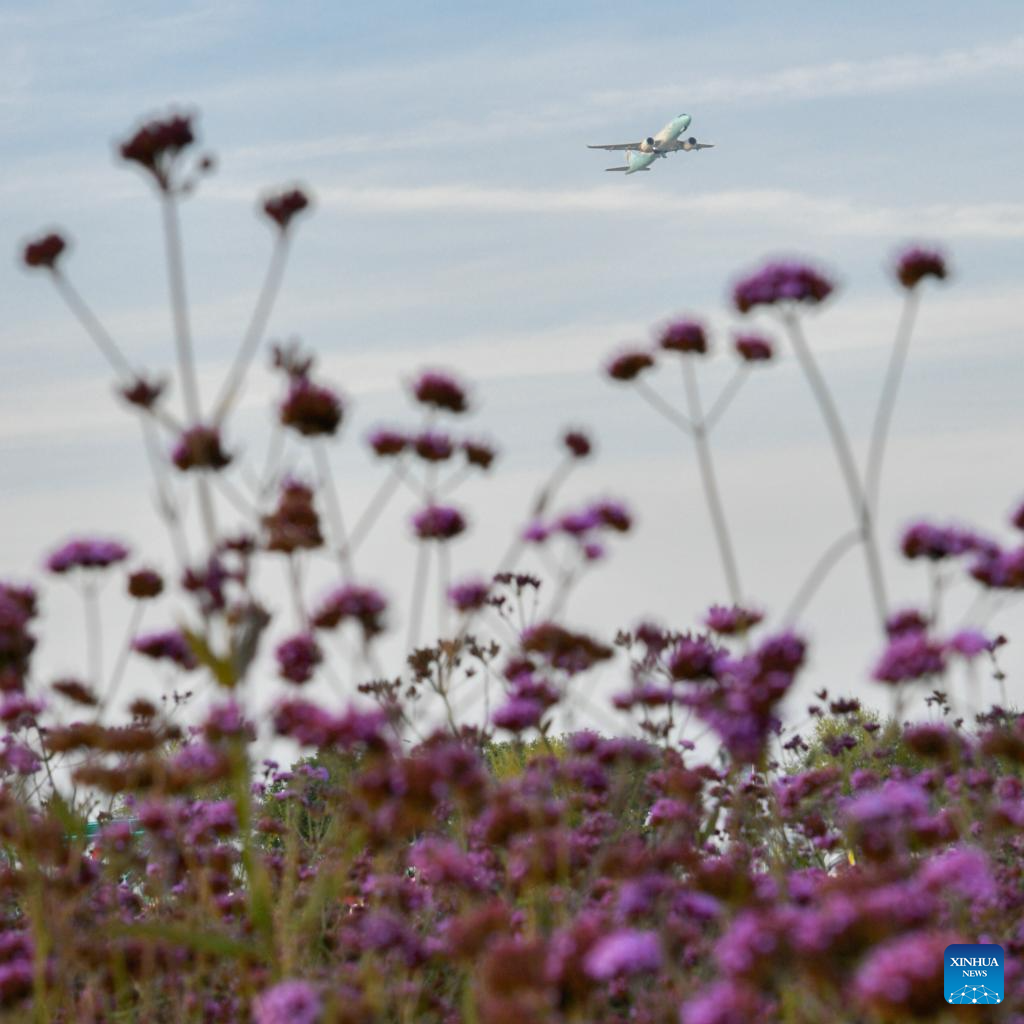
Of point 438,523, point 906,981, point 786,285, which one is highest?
point 786,285

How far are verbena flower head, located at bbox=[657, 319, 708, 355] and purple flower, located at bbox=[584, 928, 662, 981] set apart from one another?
2514 mm

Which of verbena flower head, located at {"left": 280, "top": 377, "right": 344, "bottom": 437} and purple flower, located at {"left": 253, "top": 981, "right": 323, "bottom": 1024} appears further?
verbena flower head, located at {"left": 280, "top": 377, "right": 344, "bottom": 437}

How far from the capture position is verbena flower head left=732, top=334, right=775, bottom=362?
5.13m

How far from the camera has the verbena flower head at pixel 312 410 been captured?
171 inches

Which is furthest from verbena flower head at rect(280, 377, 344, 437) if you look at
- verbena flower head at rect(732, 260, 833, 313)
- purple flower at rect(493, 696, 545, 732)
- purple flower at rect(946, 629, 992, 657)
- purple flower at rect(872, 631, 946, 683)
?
purple flower at rect(946, 629, 992, 657)

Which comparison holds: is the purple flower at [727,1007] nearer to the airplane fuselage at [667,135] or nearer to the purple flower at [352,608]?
the purple flower at [352,608]

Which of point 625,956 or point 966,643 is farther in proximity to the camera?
point 966,643

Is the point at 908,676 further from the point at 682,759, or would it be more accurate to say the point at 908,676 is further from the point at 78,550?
the point at 78,550

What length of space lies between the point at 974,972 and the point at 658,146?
204 feet

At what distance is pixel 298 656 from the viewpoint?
450 centimetres

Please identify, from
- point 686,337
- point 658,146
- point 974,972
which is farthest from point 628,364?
point 658,146

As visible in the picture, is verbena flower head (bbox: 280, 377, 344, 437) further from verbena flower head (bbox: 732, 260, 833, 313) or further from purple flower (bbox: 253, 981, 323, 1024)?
purple flower (bbox: 253, 981, 323, 1024)

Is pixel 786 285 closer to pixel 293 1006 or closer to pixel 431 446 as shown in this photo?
pixel 431 446

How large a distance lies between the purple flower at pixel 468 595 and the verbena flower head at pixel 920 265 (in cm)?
177
